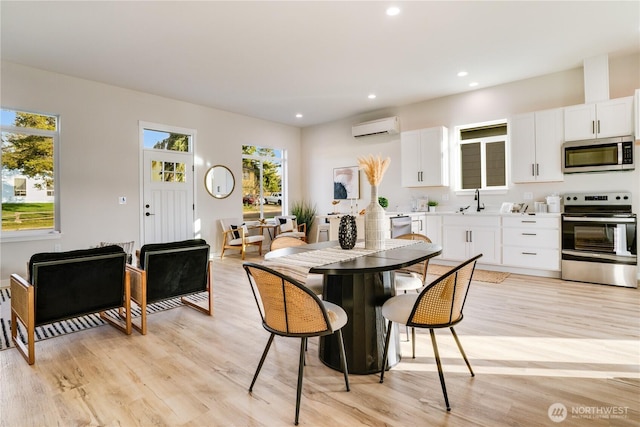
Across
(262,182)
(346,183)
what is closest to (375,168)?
(346,183)

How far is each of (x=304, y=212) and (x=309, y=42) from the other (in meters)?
4.71

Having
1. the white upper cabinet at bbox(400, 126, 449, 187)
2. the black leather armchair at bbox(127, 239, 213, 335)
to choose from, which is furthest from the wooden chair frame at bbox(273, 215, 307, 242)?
the black leather armchair at bbox(127, 239, 213, 335)

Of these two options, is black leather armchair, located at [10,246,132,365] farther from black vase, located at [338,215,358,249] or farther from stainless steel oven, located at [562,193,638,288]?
stainless steel oven, located at [562,193,638,288]

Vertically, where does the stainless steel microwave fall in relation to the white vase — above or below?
above

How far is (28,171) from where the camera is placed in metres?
4.60

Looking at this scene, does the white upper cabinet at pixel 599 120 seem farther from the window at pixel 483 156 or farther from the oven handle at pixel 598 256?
the oven handle at pixel 598 256

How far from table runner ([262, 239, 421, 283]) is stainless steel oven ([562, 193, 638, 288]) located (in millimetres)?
3114

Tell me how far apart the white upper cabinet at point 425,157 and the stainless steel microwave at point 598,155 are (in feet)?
5.67

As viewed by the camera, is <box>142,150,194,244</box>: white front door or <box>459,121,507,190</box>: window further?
<box>142,150,194,244</box>: white front door

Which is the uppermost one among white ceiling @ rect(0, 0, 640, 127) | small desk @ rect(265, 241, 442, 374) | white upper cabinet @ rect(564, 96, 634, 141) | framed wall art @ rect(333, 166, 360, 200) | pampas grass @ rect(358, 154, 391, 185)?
white ceiling @ rect(0, 0, 640, 127)

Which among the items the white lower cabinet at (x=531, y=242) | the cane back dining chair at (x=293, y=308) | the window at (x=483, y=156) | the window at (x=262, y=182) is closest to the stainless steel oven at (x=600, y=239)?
the white lower cabinet at (x=531, y=242)

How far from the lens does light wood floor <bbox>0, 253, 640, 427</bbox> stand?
170cm

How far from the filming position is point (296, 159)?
27.3 ft

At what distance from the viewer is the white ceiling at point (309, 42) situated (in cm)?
323
